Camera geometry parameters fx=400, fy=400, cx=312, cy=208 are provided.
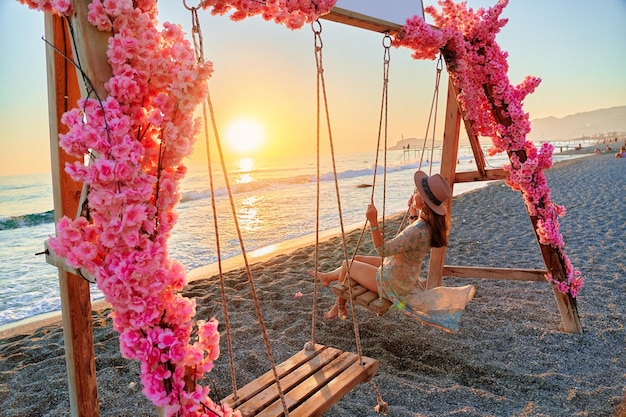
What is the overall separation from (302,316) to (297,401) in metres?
2.05

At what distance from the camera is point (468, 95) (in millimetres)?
3635

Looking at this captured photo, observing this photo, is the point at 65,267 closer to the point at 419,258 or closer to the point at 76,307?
the point at 76,307

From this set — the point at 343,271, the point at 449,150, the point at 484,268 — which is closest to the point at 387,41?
the point at 449,150

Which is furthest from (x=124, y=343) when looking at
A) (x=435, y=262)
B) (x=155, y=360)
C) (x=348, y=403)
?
(x=435, y=262)

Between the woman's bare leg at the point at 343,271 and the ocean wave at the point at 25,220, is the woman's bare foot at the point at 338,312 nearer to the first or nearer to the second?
the woman's bare leg at the point at 343,271

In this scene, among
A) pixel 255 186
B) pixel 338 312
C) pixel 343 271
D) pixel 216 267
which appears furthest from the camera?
pixel 255 186

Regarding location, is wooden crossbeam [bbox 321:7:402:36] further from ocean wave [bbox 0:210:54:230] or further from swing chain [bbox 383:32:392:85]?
ocean wave [bbox 0:210:54:230]

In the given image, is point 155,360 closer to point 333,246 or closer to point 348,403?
point 348,403

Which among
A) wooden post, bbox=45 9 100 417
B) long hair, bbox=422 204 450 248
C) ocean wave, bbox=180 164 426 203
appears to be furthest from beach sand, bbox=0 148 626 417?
ocean wave, bbox=180 164 426 203

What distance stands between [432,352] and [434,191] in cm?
138

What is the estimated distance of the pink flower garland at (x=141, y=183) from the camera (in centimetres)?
142

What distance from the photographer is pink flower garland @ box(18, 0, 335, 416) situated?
142 cm

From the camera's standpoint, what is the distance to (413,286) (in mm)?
3402

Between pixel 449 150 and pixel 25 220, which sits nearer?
pixel 449 150
